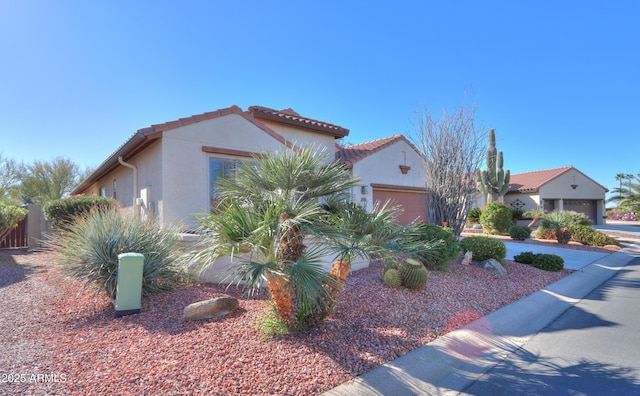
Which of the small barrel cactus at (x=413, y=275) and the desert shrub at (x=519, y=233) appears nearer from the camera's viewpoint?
the small barrel cactus at (x=413, y=275)

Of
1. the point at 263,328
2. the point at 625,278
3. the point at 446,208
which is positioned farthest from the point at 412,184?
the point at 263,328

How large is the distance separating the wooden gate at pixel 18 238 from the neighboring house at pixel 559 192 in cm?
3391

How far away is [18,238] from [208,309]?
1304 cm

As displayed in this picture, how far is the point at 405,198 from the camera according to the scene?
14359mm

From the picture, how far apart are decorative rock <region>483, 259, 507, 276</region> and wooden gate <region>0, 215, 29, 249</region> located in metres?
16.3

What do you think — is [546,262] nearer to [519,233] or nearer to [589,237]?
[519,233]

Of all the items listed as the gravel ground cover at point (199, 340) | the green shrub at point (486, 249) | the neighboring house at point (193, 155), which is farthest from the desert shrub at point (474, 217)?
the gravel ground cover at point (199, 340)

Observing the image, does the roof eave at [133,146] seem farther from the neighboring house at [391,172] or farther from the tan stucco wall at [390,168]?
the tan stucco wall at [390,168]

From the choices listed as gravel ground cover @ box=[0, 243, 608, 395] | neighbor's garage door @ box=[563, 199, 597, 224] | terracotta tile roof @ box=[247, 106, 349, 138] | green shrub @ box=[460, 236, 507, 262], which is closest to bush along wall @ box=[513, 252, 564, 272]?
green shrub @ box=[460, 236, 507, 262]

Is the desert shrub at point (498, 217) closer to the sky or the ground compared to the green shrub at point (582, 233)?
closer to the sky

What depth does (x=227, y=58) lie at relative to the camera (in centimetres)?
1088

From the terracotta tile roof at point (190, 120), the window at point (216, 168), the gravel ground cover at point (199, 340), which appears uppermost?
the terracotta tile roof at point (190, 120)

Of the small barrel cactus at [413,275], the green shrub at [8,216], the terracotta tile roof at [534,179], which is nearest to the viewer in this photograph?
the small barrel cactus at [413,275]

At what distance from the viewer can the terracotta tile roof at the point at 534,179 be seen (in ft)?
92.1
